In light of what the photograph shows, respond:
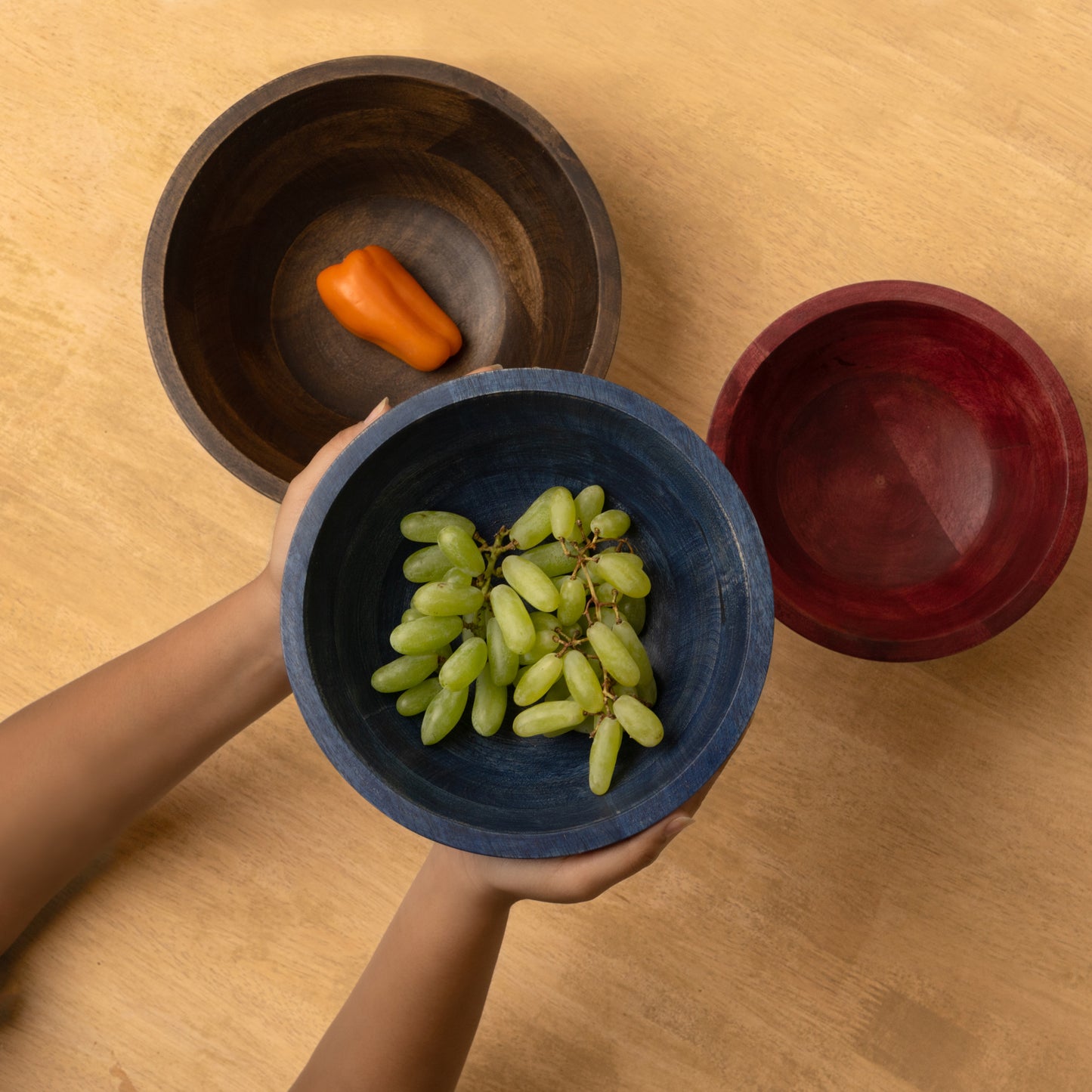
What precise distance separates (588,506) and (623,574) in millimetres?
88

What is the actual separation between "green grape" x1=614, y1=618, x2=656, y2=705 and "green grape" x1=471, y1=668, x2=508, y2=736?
12 centimetres

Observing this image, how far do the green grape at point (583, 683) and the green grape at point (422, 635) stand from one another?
0.11 metres

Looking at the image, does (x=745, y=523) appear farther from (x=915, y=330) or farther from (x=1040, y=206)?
(x=1040, y=206)

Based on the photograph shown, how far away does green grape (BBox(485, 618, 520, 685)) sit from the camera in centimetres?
75

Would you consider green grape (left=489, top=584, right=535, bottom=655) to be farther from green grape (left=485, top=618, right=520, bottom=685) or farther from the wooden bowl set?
the wooden bowl set

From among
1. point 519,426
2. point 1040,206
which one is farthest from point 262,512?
point 1040,206

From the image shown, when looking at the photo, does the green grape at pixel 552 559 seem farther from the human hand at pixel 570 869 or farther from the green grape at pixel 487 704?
the human hand at pixel 570 869

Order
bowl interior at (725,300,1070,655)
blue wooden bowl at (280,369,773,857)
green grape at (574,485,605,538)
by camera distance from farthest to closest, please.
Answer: bowl interior at (725,300,1070,655)
green grape at (574,485,605,538)
blue wooden bowl at (280,369,773,857)

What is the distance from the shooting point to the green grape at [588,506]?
0.77 meters

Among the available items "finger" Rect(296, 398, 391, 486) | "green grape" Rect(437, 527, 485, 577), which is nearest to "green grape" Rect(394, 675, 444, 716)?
"green grape" Rect(437, 527, 485, 577)

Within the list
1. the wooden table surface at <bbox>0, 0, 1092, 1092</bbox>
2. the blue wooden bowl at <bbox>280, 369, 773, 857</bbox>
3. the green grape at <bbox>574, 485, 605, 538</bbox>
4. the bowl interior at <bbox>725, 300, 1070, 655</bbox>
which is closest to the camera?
the blue wooden bowl at <bbox>280, 369, 773, 857</bbox>

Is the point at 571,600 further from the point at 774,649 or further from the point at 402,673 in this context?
the point at 774,649

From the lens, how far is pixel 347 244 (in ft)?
3.32

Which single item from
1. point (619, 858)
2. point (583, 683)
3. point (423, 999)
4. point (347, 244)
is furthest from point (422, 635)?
point (347, 244)
